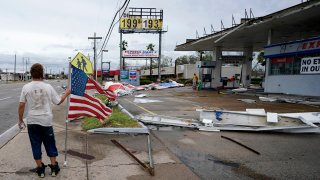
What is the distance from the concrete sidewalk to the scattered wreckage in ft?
6.56

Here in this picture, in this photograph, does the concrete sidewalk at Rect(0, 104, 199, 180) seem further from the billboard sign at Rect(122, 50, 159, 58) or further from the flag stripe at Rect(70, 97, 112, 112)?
the billboard sign at Rect(122, 50, 159, 58)

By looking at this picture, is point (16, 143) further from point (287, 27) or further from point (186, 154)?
point (287, 27)

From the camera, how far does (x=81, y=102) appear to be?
25.6 ft

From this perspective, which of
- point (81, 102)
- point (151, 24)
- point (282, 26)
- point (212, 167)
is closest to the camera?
point (212, 167)

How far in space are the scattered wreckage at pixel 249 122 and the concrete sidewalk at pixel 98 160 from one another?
6.56 feet

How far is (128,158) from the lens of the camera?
6770 millimetres

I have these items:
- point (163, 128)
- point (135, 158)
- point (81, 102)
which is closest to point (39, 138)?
point (135, 158)

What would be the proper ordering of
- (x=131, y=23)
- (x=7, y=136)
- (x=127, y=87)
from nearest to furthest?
(x=7, y=136)
(x=127, y=87)
(x=131, y=23)

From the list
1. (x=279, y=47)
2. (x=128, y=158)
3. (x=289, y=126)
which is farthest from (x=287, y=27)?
(x=128, y=158)

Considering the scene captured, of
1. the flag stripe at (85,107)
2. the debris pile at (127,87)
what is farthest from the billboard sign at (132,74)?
the flag stripe at (85,107)

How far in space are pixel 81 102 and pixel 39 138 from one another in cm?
232

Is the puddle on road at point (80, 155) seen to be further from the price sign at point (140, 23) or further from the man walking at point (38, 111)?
the price sign at point (140, 23)

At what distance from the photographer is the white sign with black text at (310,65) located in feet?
66.4

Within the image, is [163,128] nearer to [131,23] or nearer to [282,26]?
[282,26]
